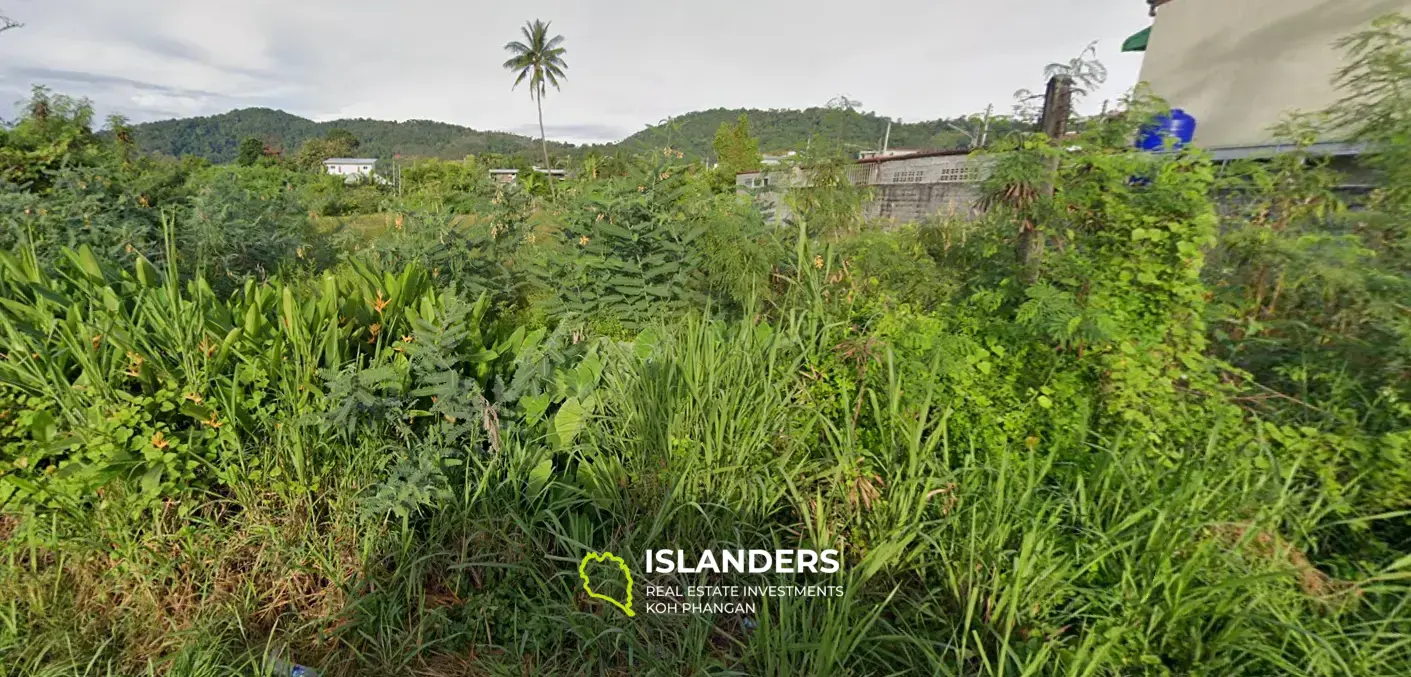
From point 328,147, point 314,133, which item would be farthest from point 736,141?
point 314,133

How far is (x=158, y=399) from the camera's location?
177 centimetres

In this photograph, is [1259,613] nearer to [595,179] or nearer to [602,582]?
[602,582]

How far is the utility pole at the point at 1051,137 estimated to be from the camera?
2.21 metres

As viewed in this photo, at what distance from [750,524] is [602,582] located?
48 centimetres

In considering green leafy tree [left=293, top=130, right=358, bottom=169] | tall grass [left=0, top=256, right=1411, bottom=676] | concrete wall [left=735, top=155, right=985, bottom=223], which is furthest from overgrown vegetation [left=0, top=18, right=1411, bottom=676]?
green leafy tree [left=293, top=130, right=358, bottom=169]

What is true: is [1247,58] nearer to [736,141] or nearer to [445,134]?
[736,141]

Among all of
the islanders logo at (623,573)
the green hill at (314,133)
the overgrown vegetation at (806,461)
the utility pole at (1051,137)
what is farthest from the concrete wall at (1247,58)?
the green hill at (314,133)

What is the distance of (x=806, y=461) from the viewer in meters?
1.96

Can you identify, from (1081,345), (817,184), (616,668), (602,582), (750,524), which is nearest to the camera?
(616,668)

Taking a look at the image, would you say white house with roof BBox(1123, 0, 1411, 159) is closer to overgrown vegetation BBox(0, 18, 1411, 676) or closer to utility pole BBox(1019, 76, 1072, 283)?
utility pole BBox(1019, 76, 1072, 283)

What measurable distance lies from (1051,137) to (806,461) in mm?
1694

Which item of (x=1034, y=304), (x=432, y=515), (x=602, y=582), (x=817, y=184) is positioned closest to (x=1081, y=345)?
(x=1034, y=304)

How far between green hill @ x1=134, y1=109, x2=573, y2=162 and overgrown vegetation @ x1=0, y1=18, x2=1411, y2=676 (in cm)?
6605

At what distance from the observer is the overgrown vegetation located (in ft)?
4.95
